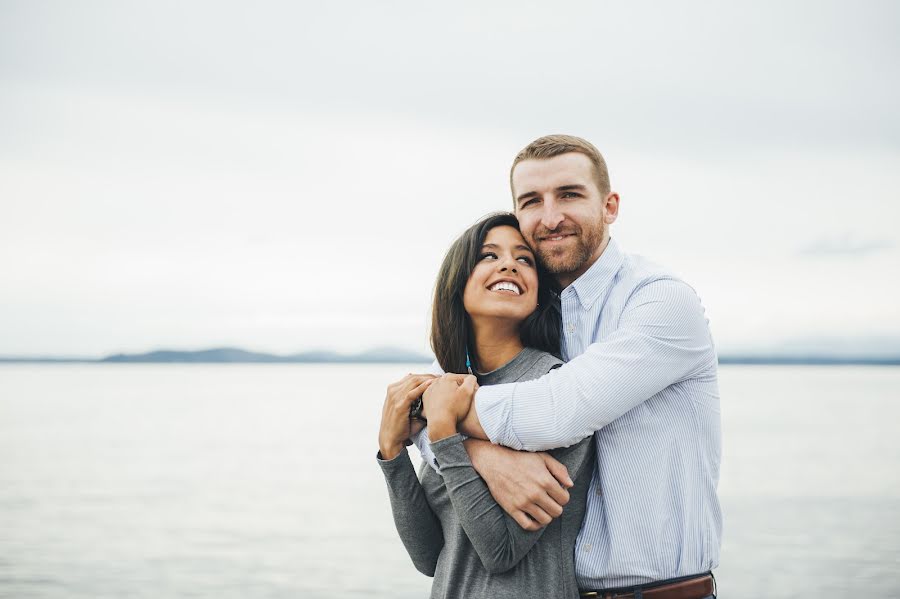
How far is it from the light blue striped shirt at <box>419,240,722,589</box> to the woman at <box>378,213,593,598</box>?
106 millimetres

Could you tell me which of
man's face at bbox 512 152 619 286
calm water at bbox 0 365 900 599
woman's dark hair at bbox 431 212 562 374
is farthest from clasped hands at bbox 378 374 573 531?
calm water at bbox 0 365 900 599

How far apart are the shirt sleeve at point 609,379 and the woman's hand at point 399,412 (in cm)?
27

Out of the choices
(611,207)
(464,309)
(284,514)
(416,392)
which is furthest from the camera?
(284,514)

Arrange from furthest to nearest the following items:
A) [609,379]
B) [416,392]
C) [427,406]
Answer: [416,392], [427,406], [609,379]

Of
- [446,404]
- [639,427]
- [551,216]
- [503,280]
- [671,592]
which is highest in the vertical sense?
[551,216]

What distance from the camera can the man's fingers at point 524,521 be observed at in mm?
2469

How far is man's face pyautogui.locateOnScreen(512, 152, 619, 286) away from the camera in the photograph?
2.95 meters

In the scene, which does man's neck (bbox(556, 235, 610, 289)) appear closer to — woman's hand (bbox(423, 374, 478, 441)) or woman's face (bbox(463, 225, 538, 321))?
woman's face (bbox(463, 225, 538, 321))

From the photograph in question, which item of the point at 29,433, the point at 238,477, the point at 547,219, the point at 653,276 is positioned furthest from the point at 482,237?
the point at 29,433

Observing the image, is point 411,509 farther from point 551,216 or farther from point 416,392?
point 551,216

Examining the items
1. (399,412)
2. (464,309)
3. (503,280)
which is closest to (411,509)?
(399,412)

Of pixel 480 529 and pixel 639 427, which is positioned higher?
pixel 639 427

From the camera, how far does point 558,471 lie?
8.21 ft

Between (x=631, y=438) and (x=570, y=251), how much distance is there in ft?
2.35
